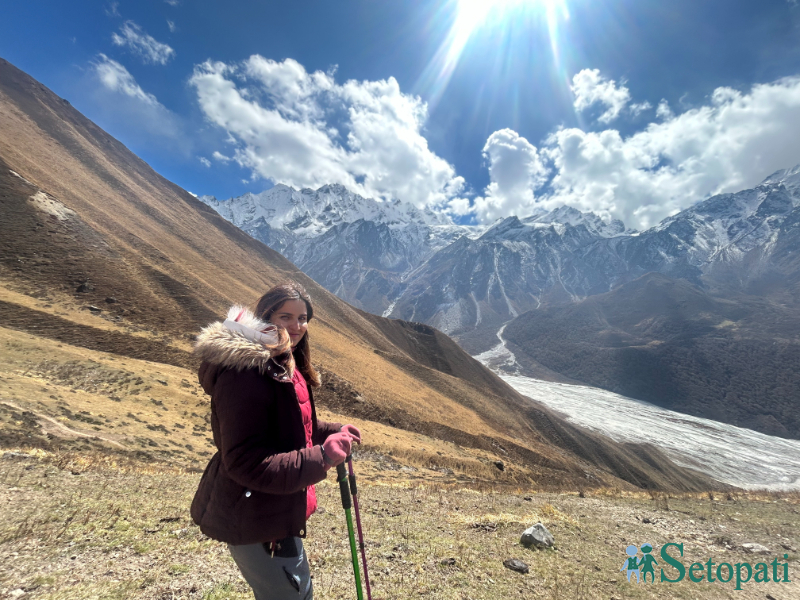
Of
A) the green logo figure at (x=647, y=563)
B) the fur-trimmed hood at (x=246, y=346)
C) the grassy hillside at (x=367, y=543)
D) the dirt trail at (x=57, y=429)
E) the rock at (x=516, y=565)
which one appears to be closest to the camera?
the fur-trimmed hood at (x=246, y=346)

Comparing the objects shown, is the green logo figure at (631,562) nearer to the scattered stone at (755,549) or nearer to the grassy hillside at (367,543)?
the grassy hillside at (367,543)

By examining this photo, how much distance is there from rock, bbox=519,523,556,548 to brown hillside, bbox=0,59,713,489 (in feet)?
57.9

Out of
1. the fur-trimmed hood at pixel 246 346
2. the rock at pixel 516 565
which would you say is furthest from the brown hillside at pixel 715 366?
the fur-trimmed hood at pixel 246 346

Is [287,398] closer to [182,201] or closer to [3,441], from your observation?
[3,441]

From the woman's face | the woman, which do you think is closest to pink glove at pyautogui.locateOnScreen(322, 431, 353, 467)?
the woman

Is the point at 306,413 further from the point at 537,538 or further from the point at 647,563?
the point at 647,563

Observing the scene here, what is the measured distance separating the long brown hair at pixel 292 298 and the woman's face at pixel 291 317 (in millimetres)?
40

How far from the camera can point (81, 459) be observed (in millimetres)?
8734

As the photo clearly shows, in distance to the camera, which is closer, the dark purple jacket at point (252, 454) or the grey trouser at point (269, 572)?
the dark purple jacket at point (252, 454)

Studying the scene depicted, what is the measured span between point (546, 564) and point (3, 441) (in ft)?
43.8

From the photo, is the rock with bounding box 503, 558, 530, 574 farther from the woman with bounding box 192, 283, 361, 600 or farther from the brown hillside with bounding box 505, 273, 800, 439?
the brown hillside with bounding box 505, 273, 800, 439

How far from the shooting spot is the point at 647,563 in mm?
6871

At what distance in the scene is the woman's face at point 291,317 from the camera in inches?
121

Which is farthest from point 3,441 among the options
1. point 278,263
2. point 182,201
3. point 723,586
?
point 182,201
